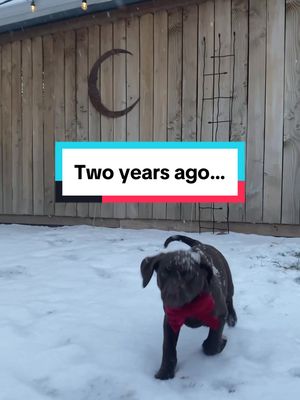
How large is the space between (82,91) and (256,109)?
2.65 meters

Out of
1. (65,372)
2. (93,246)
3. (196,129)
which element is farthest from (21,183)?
(65,372)

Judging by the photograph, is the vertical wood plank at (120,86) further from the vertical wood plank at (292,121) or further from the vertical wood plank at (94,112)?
the vertical wood plank at (292,121)

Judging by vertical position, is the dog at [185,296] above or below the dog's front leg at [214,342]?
above

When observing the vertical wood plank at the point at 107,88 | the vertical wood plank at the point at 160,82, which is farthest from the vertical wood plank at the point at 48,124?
the vertical wood plank at the point at 160,82

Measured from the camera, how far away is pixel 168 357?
6.98 ft

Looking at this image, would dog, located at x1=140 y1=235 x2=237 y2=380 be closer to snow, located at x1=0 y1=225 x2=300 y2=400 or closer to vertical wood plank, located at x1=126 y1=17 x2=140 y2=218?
snow, located at x1=0 y1=225 x2=300 y2=400

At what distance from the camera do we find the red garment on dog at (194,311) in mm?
2057

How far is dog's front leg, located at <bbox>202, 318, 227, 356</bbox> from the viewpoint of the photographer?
2246 millimetres

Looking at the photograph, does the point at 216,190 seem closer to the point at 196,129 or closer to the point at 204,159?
the point at 204,159

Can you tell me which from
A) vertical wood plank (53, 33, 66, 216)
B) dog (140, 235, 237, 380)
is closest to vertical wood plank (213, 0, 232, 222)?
vertical wood plank (53, 33, 66, 216)

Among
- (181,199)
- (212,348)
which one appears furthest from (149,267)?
(181,199)

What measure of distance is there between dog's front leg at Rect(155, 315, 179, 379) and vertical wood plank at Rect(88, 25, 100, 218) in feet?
14.4

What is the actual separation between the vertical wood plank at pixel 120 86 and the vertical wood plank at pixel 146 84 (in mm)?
286

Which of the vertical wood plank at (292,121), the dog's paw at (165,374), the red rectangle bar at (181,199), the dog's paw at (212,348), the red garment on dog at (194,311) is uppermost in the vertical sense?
the vertical wood plank at (292,121)
